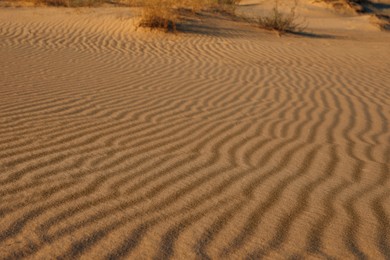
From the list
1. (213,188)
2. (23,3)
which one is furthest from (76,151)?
(23,3)

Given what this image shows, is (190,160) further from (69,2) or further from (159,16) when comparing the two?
(69,2)

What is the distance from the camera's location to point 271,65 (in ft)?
30.8

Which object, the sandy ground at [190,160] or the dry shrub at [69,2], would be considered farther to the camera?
the dry shrub at [69,2]

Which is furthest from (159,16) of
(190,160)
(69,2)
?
(190,160)


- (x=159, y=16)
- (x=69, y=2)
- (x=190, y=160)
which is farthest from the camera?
(x=69, y=2)

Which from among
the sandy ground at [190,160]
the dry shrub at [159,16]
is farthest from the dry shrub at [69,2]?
the sandy ground at [190,160]

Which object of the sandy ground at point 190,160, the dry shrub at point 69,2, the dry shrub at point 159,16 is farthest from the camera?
the dry shrub at point 69,2

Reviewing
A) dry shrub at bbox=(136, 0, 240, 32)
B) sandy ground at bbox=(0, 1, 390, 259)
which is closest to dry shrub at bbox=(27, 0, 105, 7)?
dry shrub at bbox=(136, 0, 240, 32)

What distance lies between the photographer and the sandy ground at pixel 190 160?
7.91 ft

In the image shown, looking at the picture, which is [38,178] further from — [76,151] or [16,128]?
[16,128]

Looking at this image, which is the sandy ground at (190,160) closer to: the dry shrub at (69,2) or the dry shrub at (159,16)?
the dry shrub at (159,16)

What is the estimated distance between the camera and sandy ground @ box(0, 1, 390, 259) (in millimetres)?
2412

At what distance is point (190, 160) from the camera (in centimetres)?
366

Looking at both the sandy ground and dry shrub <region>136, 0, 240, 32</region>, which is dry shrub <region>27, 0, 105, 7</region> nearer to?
dry shrub <region>136, 0, 240, 32</region>
